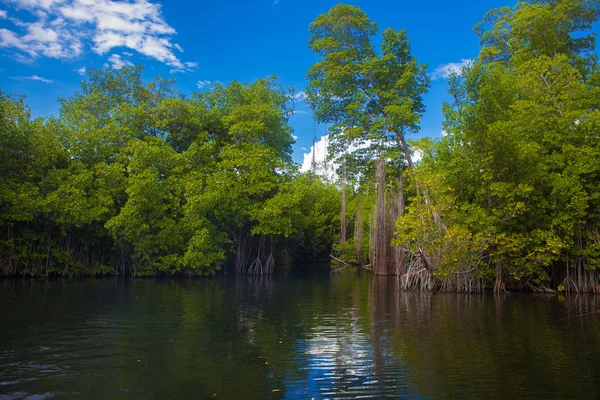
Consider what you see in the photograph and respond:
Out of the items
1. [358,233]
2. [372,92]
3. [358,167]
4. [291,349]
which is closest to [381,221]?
[358,167]

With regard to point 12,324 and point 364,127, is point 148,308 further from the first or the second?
point 364,127

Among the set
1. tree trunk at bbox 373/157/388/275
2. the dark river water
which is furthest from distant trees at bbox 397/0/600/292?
tree trunk at bbox 373/157/388/275

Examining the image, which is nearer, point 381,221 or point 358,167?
point 381,221

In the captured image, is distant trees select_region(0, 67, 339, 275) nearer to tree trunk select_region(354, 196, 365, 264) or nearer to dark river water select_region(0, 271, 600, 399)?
dark river water select_region(0, 271, 600, 399)

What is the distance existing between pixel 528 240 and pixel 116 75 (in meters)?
31.5

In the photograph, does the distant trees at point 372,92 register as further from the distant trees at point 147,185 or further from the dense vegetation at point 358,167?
the distant trees at point 147,185

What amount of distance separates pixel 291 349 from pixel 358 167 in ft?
71.8

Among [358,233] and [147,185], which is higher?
[147,185]

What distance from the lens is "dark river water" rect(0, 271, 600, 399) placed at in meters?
5.96

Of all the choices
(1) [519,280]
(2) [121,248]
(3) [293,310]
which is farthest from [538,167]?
(2) [121,248]

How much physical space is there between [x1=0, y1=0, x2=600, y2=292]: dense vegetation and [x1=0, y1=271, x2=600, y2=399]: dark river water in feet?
12.9

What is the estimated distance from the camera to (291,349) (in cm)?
823

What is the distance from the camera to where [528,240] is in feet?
56.7

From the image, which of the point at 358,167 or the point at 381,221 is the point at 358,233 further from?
the point at 381,221
